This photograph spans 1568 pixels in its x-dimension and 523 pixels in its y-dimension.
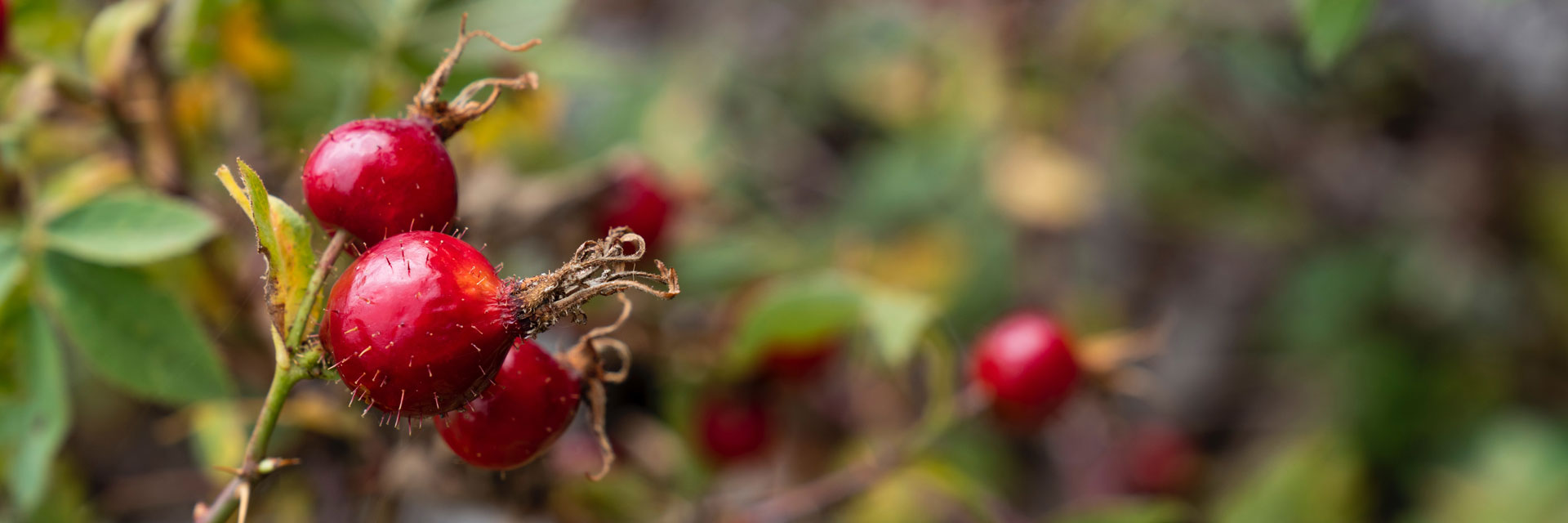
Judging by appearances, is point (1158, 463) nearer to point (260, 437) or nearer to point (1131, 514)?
point (1131, 514)

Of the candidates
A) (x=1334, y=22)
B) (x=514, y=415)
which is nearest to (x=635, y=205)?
(x=514, y=415)

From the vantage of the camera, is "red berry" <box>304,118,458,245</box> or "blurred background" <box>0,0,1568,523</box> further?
"blurred background" <box>0,0,1568,523</box>

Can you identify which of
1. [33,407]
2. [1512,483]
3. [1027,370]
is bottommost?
[33,407]

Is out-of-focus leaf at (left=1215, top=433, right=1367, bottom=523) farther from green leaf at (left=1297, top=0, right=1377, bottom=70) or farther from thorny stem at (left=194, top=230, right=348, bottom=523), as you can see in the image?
thorny stem at (left=194, top=230, right=348, bottom=523)

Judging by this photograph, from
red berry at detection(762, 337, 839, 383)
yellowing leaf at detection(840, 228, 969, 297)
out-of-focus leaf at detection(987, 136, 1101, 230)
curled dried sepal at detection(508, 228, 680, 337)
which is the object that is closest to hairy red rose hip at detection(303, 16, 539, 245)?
curled dried sepal at detection(508, 228, 680, 337)

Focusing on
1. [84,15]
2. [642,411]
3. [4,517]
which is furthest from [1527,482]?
[84,15]
